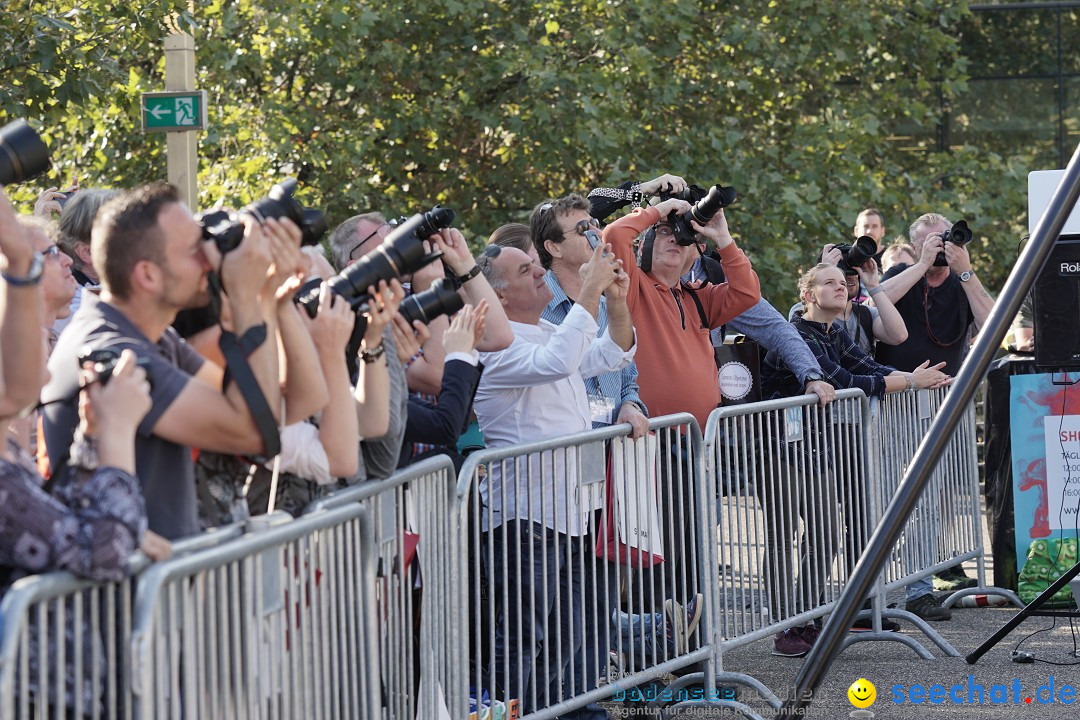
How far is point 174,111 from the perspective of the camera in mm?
9383

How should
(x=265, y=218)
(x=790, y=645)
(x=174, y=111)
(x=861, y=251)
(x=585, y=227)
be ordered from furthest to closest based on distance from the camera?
(x=174, y=111)
(x=861, y=251)
(x=790, y=645)
(x=585, y=227)
(x=265, y=218)

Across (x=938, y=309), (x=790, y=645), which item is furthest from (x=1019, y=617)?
(x=938, y=309)

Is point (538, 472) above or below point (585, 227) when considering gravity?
below

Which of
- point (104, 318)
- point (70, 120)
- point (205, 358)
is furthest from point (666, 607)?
point (70, 120)

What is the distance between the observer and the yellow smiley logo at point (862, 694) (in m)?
5.96

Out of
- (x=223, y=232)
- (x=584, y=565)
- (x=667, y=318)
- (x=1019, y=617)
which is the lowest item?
(x=1019, y=617)

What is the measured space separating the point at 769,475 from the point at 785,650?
3.35ft

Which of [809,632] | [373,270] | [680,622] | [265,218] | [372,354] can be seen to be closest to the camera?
[265,218]

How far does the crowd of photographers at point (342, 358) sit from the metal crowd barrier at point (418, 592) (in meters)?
0.13

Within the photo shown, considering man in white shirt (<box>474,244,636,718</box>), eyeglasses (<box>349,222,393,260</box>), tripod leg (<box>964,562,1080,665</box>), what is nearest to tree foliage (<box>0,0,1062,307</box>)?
tripod leg (<box>964,562,1080,665</box>)

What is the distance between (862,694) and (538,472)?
1.90m

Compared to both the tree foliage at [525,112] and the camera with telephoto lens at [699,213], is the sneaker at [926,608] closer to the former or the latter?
the camera with telephoto lens at [699,213]

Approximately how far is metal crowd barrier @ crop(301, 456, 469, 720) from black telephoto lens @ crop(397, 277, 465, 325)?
16.6 inches

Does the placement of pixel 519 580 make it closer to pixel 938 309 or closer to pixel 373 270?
pixel 373 270
